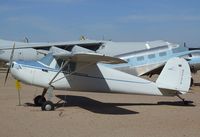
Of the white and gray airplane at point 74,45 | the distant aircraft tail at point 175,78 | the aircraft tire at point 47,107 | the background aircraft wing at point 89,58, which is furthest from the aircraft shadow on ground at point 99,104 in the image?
the white and gray airplane at point 74,45

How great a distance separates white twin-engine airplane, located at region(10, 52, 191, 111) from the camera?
12.5 meters

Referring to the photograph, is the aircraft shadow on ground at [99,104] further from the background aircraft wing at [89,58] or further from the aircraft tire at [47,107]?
the background aircraft wing at [89,58]

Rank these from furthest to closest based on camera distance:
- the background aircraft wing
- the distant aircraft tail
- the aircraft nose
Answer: the distant aircraft tail
the aircraft nose
the background aircraft wing

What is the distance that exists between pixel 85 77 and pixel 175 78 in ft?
10.3

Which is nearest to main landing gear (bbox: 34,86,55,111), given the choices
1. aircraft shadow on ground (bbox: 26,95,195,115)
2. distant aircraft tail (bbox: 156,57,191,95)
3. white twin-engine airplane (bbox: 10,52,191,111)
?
white twin-engine airplane (bbox: 10,52,191,111)

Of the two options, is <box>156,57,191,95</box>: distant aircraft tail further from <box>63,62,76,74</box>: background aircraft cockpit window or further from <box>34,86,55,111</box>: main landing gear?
<box>34,86,55,111</box>: main landing gear

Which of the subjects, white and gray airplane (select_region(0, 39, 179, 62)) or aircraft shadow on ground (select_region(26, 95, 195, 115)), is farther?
white and gray airplane (select_region(0, 39, 179, 62))

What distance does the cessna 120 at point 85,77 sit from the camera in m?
12.5

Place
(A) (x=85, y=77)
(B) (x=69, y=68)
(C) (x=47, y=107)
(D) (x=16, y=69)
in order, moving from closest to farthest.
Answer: (C) (x=47, y=107), (D) (x=16, y=69), (B) (x=69, y=68), (A) (x=85, y=77)

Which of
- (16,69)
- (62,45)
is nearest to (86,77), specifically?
(16,69)

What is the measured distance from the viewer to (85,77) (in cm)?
1294

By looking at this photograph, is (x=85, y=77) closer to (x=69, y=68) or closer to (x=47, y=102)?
(x=69, y=68)

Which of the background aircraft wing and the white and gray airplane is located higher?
the background aircraft wing

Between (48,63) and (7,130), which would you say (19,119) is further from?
(48,63)
